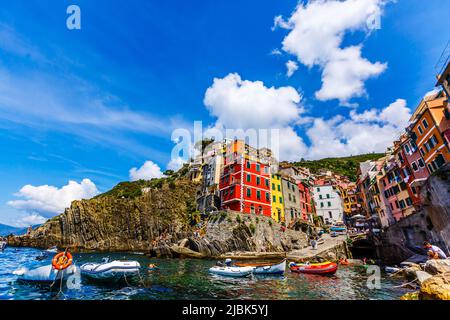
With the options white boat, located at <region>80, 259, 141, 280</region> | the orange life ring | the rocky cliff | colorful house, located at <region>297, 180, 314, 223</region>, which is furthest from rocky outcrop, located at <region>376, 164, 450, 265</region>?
the orange life ring

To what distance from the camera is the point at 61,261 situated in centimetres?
1633

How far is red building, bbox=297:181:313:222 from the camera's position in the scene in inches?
2327

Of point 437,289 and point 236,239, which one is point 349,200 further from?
point 437,289

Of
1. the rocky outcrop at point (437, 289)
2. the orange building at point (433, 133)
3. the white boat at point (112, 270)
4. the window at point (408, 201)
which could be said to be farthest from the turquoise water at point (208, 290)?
the window at point (408, 201)

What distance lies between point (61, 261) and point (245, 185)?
115 feet

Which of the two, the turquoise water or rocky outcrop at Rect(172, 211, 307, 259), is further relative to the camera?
rocky outcrop at Rect(172, 211, 307, 259)

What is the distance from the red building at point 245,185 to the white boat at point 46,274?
31900 mm

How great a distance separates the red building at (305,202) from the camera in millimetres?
59094

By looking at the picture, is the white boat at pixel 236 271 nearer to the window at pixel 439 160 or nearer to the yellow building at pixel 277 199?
the window at pixel 439 160

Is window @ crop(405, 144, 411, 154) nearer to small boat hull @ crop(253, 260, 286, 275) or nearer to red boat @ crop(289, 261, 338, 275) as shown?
red boat @ crop(289, 261, 338, 275)

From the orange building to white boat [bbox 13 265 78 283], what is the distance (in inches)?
1635
